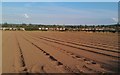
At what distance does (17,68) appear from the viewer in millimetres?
11023

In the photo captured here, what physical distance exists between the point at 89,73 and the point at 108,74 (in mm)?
661

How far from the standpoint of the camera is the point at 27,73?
9.86 metres

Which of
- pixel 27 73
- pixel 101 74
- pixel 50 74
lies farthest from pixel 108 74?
pixel 27 73

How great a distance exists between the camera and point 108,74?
9.62 meters

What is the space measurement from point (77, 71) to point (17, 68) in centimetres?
248

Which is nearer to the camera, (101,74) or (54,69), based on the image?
(101,74)

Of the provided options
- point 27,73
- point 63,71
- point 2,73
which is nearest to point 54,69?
point 63,71

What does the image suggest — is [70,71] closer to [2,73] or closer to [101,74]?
[101,74]

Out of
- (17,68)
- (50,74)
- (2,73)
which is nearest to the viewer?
(50,74)

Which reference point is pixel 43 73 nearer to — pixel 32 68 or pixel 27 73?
pixel 27 73

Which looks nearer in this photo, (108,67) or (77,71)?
(77,71)

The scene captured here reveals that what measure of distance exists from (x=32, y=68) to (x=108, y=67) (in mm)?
3094

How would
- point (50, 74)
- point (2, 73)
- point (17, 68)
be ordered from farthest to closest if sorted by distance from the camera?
point (17, 68)
point (2, 73)
point (50, 74)

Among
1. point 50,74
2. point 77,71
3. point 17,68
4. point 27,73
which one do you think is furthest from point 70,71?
point 17,68
